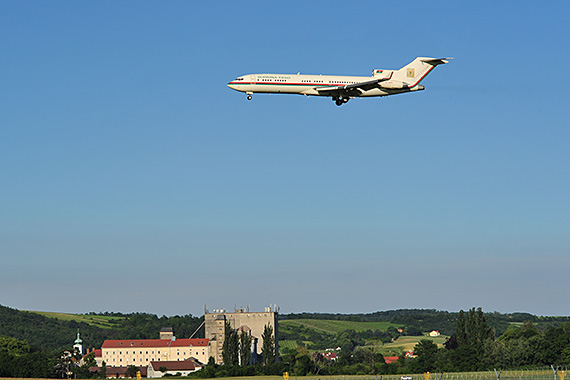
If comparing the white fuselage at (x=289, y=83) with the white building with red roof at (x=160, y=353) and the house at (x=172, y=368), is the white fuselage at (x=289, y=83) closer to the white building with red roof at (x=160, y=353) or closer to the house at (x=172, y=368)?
the house at (x=172, y=368)

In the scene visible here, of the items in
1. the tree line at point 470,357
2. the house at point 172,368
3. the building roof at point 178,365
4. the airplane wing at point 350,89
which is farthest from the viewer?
the building roof at point 178,365

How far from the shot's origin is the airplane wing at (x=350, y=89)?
263 feet

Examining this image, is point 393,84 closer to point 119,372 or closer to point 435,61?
point 435,61

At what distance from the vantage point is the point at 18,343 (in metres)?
136

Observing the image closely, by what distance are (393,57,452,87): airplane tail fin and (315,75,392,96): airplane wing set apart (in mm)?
8976

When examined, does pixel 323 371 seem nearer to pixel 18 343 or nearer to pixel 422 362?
pixel 422 362

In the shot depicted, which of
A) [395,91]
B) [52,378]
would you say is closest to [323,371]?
[52,378]

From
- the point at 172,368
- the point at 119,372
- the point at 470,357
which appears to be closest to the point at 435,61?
the point at 470,357

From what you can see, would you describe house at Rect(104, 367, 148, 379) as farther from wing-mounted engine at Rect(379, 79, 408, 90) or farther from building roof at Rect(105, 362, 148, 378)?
wing-mounted engine at Rect(379, 79, 408, 90)

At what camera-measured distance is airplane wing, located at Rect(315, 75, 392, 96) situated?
8031 cm

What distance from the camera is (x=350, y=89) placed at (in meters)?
80.4

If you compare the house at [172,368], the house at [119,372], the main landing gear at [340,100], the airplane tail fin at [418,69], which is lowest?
the house at [119,372]

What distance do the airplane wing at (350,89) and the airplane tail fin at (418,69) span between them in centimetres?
898

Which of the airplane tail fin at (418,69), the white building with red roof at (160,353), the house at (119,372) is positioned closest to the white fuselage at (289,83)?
the airplane tail fin at (418,69)
